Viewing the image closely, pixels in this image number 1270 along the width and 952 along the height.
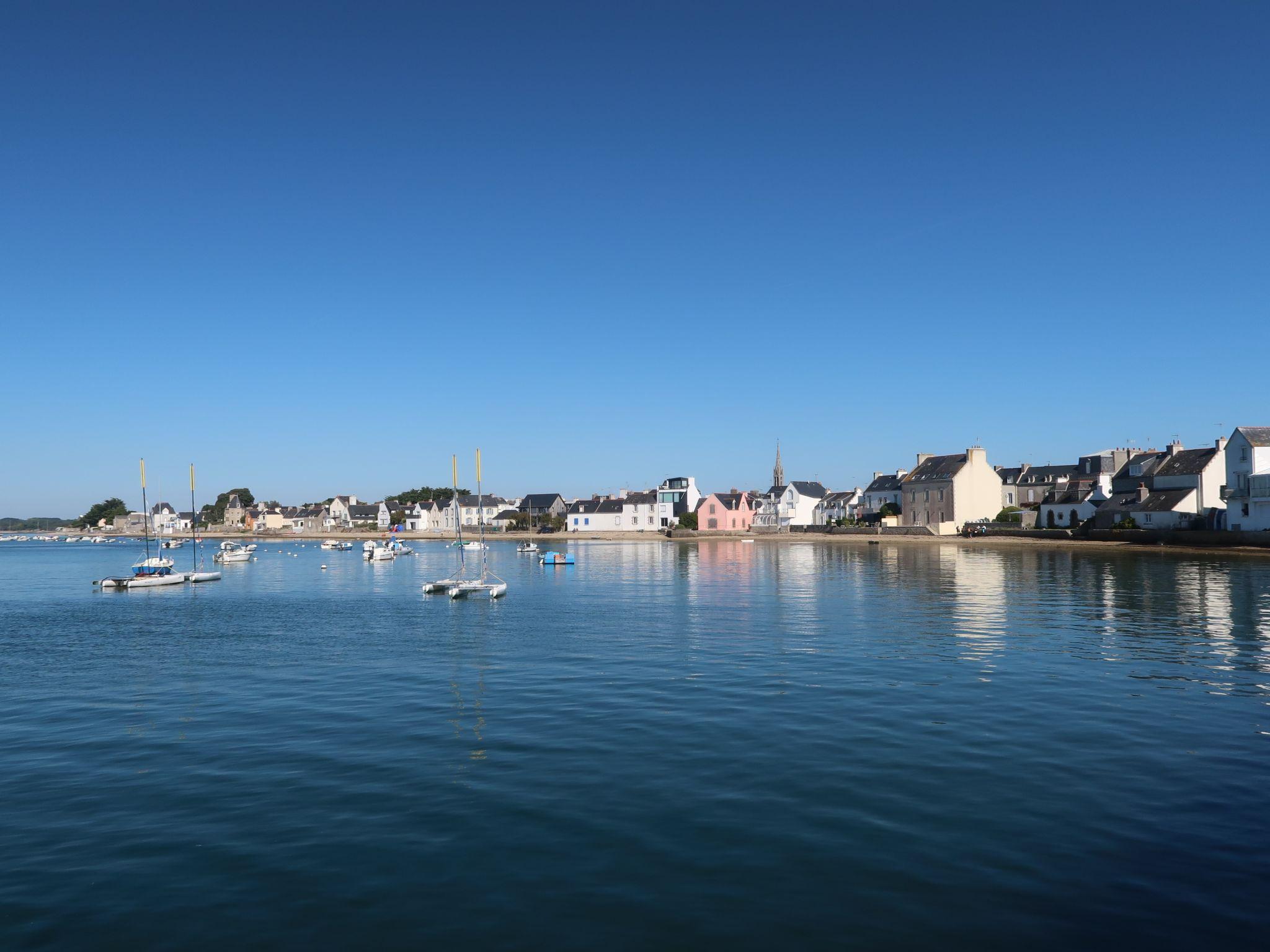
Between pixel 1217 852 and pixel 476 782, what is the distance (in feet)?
38.5

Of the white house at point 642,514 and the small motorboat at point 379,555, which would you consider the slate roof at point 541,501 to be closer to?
the white house at point 642,514

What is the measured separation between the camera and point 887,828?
13.4 metres

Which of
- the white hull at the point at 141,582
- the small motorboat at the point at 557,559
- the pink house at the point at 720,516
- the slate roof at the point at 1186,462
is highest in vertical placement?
the slate roof at the point at 1186,462

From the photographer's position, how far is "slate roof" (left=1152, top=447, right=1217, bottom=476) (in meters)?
88.3

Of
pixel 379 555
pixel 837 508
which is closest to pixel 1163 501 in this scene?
pixel 837 508

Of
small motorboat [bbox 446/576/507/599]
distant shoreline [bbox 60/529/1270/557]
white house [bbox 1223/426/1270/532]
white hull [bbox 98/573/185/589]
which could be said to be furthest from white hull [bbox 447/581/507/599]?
white house [bbox 1223/426/1270/532]

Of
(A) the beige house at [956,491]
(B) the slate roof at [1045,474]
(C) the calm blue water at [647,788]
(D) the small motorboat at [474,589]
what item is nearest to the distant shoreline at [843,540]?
(A) the beige house at [956,491]

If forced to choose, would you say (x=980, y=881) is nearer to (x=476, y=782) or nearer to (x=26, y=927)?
(x=476, y=782)

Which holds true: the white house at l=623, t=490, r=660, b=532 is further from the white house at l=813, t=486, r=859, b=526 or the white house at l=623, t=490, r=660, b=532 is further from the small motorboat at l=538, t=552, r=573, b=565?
the small motorboat at l=538, t=552, r=573, b=565

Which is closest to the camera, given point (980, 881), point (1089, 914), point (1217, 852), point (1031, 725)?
point (1089, 914)

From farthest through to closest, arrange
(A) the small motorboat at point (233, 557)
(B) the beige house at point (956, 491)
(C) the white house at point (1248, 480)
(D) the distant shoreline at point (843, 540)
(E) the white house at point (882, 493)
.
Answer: (E) the white house at point (882, 493), (B) the beige house at point (956, 491), (A) the small motorboat at point (233, 557), (D) the distant shoreline at point (843, 540), (C) the white house at point (1248, 480)

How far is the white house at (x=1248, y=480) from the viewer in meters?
78.4

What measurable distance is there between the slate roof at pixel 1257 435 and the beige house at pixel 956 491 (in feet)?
121

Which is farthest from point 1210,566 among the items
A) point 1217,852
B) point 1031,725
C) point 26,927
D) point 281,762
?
point 26,927
